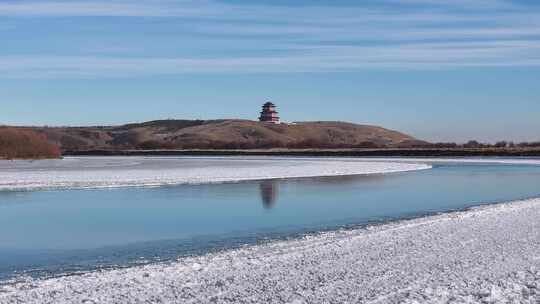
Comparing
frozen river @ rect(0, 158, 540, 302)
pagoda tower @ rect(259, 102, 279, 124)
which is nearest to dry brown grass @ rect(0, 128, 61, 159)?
frozen river @ rect(0, 158, 540, 302)

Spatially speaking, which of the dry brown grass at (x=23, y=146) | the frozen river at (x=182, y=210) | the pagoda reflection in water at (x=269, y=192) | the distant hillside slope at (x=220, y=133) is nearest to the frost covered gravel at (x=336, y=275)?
the frozen river at (x=182, y=210)

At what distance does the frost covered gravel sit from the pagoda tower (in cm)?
15766

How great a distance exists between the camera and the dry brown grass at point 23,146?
2080 inches

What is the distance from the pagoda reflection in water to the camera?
18938mm

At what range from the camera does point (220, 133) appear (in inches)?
6309

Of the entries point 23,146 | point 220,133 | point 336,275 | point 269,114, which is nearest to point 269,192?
point 336,275

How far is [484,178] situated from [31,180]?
16.8 m

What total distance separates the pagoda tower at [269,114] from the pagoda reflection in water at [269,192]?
142 m

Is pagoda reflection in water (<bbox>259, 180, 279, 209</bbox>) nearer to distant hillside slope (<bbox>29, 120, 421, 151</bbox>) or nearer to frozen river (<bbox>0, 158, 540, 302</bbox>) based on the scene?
frozen river (<bbox>0, 158, 540, 302</bbox>)

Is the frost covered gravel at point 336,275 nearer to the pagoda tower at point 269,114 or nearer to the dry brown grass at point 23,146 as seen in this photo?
the dry brown grass at point 23,146

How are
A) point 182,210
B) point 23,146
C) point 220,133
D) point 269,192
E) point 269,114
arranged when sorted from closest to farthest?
1. point 182,210
2. point 269,192
3. point 23,146
4. point 220,133
5. point 269,114

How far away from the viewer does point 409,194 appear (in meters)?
22.0

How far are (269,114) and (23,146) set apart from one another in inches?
4697

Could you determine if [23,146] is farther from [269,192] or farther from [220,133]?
[220,133]
